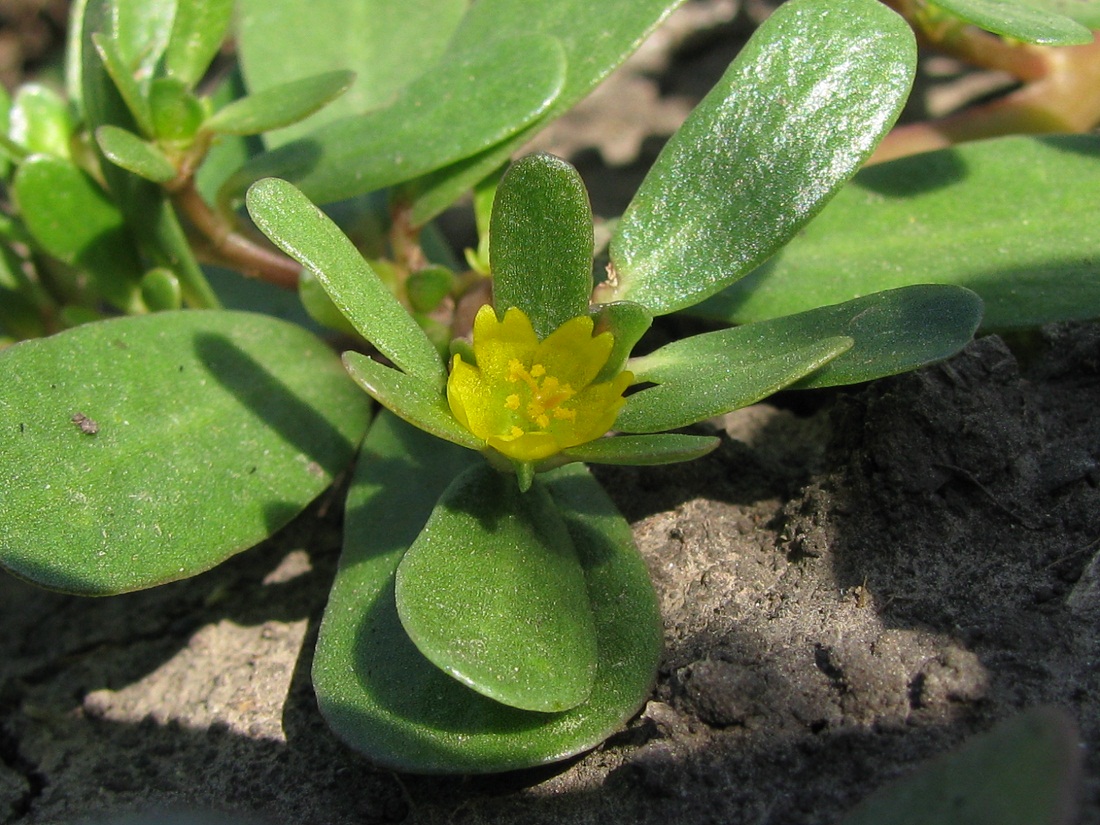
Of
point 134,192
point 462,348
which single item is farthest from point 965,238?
point 134,192

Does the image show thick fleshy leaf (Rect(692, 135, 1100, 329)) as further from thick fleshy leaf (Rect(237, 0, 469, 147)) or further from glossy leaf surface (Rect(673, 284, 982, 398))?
thick fleshy leaf (Rect(237, 0, 469, 147))

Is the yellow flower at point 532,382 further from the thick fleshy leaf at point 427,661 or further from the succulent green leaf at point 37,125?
the succulent green leaf at point 37,125

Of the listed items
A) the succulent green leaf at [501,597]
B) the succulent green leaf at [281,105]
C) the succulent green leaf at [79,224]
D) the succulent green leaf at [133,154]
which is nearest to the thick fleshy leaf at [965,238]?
the succulent green leaf at [501,597]

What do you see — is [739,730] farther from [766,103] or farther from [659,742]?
[766,103]

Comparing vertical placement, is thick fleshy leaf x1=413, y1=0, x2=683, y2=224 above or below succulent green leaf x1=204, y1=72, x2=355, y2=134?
below

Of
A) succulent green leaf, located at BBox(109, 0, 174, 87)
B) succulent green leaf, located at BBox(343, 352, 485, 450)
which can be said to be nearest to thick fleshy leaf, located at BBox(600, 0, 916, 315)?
succulent green leaf, located at BBox(343, 352, 485, 450)

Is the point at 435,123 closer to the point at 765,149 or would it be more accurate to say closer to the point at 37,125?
the point at 765,149

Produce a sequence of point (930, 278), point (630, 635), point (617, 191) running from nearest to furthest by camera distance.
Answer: point (630, 635), point (930, 278), point (617, 191)

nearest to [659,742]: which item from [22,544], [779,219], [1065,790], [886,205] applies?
[1065,790]
